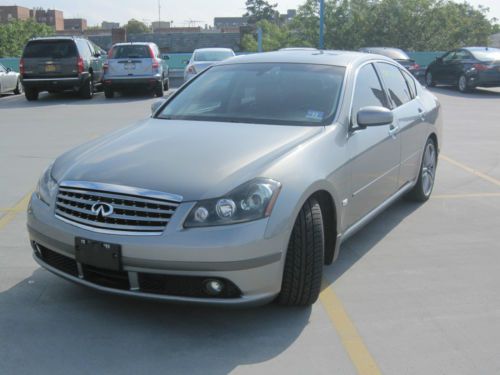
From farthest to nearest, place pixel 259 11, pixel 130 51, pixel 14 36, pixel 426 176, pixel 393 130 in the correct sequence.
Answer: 1. pixel 259 11
2. pixel 14 36
3. pixel 130 51
4. pixel 426 176
5. pixel 393 130

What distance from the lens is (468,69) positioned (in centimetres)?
2048

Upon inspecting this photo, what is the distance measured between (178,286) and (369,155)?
192 centimetres

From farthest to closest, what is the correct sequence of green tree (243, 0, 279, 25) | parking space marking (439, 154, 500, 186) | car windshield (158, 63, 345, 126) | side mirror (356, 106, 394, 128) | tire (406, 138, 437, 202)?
Answer: green tree (243, 0, 279, 25), parking space marking (439, 154, 500, 186), tire (406, 138, 437, 202), car windshield (158, 63, 345, 126), side mirror (356, 106, 394, 128)

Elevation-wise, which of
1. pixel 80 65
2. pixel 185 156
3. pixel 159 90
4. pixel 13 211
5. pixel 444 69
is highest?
pixel 185 156

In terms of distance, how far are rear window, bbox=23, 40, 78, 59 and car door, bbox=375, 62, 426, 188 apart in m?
13.6

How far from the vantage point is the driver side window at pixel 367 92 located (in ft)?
15.5

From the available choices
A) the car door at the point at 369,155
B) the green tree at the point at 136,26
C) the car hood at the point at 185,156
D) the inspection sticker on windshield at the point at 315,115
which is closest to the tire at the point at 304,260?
the car hood at the point at 185,156

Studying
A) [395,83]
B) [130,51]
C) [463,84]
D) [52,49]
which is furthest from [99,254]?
[463,84]

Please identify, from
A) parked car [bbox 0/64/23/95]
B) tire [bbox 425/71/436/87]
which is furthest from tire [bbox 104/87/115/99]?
tire [bbox 425/71/436/87]

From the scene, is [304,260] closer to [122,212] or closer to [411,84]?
[122,212]

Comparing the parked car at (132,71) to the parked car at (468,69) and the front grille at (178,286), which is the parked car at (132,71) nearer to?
the parked car at (468,69)

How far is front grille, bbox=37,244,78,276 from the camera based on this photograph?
3.70 metres

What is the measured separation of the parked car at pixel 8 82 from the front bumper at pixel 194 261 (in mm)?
17218

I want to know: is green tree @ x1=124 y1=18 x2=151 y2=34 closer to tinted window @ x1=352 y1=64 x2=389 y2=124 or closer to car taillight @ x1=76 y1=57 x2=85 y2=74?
car taillight @ x1=76 y1=57 x2=85 y2=74
